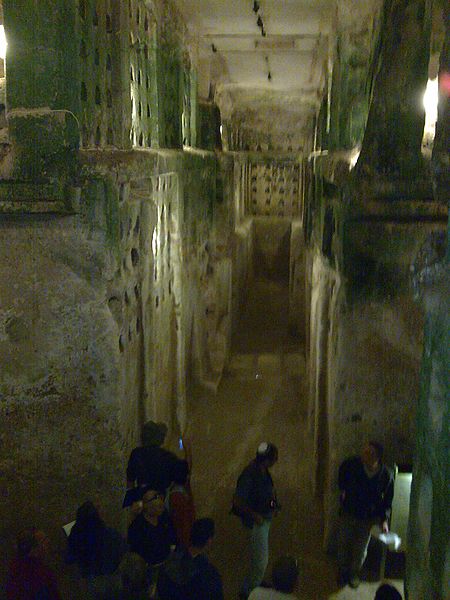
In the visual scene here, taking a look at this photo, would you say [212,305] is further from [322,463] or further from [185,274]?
[322,463]

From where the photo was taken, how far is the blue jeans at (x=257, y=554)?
369cm

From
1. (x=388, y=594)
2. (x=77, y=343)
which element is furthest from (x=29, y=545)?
(x=388, y=594)

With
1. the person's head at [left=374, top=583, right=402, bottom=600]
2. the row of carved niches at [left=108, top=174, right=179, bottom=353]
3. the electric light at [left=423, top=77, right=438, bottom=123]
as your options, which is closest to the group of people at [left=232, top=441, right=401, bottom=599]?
the person's head at [left=374, top=583, right=402, bottom=600]

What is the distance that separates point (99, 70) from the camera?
3818mm

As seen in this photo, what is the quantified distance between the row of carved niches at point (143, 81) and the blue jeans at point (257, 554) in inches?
119

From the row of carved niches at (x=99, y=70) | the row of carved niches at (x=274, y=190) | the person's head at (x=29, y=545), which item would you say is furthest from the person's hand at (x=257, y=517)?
the row of carved niches at (x=274, y=190)

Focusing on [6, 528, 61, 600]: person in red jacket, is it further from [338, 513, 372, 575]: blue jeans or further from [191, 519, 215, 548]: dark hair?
[338, 513, 372, 575]: blue jeans

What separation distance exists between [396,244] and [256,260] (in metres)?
9.38

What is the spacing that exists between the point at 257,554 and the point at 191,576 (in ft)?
3.54

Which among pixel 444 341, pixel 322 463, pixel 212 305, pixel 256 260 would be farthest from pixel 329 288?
pixel 256 260

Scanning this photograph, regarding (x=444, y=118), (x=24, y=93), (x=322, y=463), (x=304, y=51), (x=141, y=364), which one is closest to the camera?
(x=444, y=118)

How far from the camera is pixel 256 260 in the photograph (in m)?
13.1

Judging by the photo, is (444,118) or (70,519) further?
(70,519)

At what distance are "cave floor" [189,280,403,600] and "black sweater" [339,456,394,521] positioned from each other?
60 centimetres
